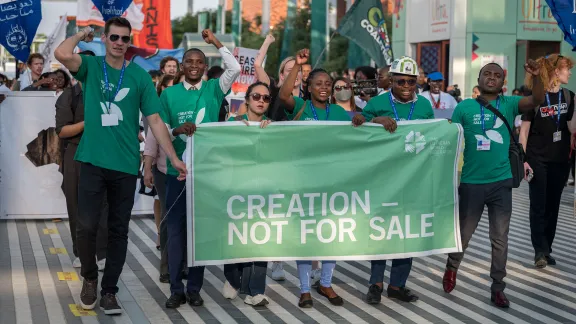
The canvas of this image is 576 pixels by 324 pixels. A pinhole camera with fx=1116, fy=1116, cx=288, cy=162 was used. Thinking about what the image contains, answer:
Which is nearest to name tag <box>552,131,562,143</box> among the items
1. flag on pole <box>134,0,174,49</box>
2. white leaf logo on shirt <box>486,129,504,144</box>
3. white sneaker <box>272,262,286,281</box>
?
white leaf logo on shirt <box>486,129,504,144</box>

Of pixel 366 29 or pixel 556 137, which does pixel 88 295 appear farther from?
pixel 366 29

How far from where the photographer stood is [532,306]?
29.3 feet

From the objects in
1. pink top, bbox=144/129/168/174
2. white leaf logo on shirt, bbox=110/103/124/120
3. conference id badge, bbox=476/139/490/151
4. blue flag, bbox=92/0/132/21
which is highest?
blue flag, bbox=92/0/132/21

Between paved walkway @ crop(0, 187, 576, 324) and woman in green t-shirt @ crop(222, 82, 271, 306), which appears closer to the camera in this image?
paved walkway @ crop(0, 187, 576, 324)

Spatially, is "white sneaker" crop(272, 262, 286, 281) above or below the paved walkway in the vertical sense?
above

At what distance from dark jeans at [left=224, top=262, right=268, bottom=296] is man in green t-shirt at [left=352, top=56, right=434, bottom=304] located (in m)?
0.89

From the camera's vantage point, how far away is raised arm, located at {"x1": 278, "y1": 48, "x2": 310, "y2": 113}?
8688mm

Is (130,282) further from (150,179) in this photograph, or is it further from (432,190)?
(432,190)

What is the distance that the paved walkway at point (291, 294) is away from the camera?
27.3 ft

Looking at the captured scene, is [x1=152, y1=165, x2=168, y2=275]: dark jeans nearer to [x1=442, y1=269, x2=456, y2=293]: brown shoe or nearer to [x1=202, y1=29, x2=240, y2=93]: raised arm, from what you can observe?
[x1=202, y1=29, x2=240, y2=93]: raised arm

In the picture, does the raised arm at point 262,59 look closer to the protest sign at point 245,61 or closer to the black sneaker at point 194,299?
the black sneaker at point 194,299

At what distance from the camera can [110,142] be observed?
8.13 metres

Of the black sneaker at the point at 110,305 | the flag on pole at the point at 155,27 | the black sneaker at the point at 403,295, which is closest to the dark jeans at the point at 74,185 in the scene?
the black sneaker at the point at 110,305

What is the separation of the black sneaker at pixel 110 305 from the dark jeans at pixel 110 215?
2.1 inches
